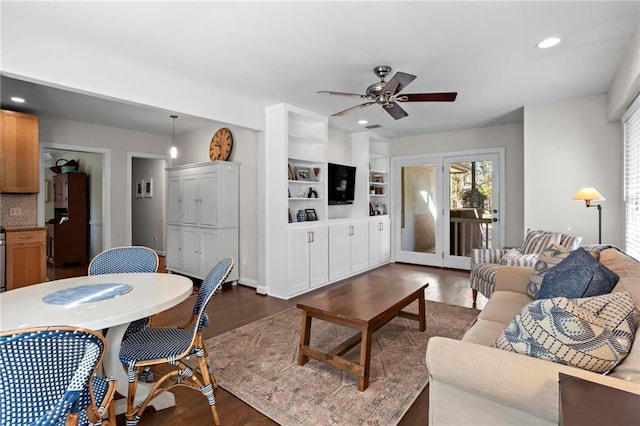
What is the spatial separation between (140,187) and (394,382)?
7272 mm

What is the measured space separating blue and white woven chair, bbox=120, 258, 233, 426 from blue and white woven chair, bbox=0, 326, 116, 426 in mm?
558

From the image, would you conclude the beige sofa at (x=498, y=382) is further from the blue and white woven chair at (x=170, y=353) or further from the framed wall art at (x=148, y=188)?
the framed wall art at (x=148, y=188)

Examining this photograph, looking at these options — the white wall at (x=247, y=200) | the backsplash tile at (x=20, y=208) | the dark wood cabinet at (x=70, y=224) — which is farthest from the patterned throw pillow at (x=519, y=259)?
the dark wood cabinet at (x=70, y=224)

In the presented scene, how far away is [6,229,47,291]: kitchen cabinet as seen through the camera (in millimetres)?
3924

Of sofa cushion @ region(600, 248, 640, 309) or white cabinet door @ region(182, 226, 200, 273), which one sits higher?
sofa cushion @ region(600, 248, 640, 309)

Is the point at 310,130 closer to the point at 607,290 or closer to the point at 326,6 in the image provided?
the point at 326,6

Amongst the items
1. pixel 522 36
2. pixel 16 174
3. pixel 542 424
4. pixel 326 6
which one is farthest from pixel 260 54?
pixel 16 174

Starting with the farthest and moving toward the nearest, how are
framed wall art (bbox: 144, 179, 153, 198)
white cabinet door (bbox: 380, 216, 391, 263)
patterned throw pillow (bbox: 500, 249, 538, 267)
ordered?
1. framed wall art (bbox: 144, 179, 153, 198)
2. white cabinet door (bbox: 380, 216, 391, 263)
3. patterned throw pillow (bbox: 500, 249, 538, 267)

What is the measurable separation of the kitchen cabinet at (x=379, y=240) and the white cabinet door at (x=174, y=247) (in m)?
3.28

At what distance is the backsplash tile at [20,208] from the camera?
4344mm

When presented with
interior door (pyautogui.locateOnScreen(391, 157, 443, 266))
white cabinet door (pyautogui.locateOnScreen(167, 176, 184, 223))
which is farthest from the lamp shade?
white cabinet door (pyautogui.locateOnScreen(167, 176, 184, 223))

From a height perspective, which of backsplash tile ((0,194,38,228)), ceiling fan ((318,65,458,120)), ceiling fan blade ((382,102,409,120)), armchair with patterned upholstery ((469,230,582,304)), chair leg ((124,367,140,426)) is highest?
ceiling fan ((318,65,458,120))

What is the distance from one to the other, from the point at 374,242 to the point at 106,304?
4880 mm

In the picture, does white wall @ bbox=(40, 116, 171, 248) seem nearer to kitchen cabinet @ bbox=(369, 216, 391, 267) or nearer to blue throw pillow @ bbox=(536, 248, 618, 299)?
kitchen cabinet @ bbox=(369, 216, 391, 267)
